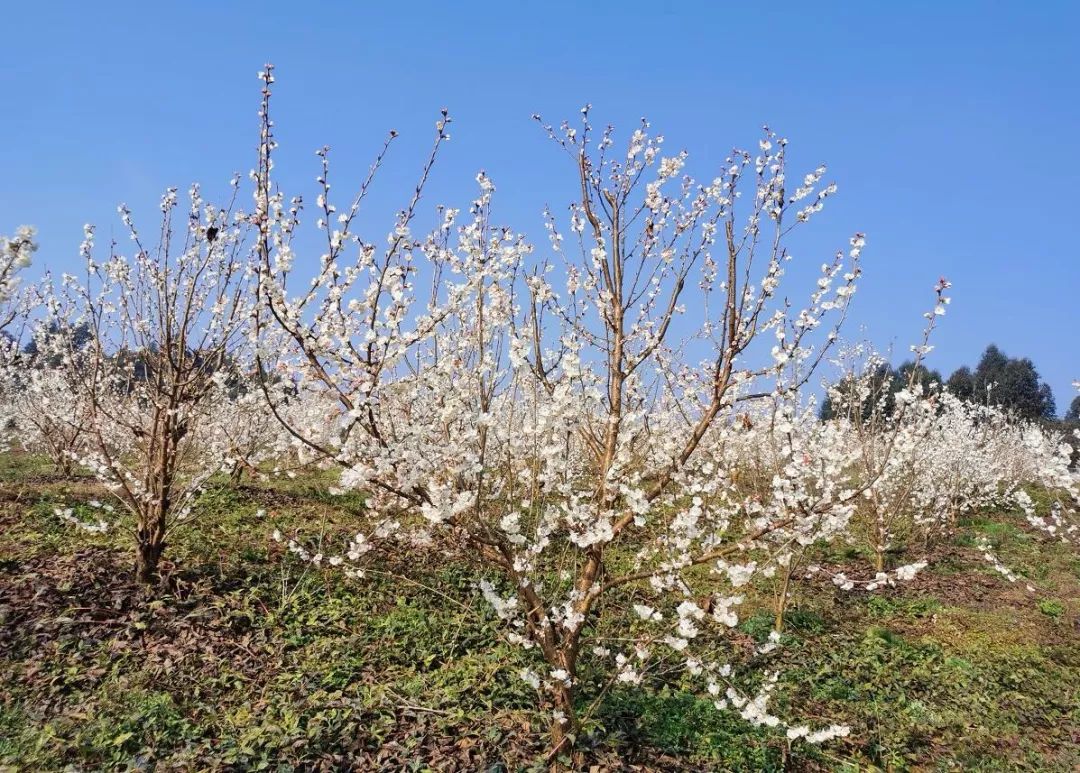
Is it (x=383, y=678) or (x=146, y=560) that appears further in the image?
(x=146, y=560)

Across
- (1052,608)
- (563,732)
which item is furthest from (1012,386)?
(563,732)

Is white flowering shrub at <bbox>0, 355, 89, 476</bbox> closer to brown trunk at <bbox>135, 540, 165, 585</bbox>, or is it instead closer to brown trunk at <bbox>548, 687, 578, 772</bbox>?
brown trunk at <bbox>135, 540, 165, 585</bbox>

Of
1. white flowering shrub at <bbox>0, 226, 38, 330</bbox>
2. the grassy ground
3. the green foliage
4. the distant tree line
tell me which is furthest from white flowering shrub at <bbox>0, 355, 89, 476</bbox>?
the distant tree line

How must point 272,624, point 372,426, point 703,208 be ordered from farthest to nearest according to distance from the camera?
point 272,624
point 703,208
point 372,426

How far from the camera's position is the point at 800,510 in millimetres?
4660

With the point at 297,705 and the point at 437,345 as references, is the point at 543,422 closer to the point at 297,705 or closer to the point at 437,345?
the point at 437,345

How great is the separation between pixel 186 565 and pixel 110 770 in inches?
119

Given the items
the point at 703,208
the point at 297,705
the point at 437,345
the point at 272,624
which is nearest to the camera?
the point at 297,705

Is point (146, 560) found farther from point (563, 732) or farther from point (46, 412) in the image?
point (46, 412)

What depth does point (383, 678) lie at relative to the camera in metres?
5.78

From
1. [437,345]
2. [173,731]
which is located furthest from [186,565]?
[437,345]

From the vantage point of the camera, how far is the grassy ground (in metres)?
4.87

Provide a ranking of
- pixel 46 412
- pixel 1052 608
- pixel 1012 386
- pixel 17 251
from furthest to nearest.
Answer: pixel 1012 386, pixel 46 412, pixel 1052 608, pixel 17 251

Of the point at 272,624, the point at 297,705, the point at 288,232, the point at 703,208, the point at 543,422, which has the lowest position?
the point at 297,705
